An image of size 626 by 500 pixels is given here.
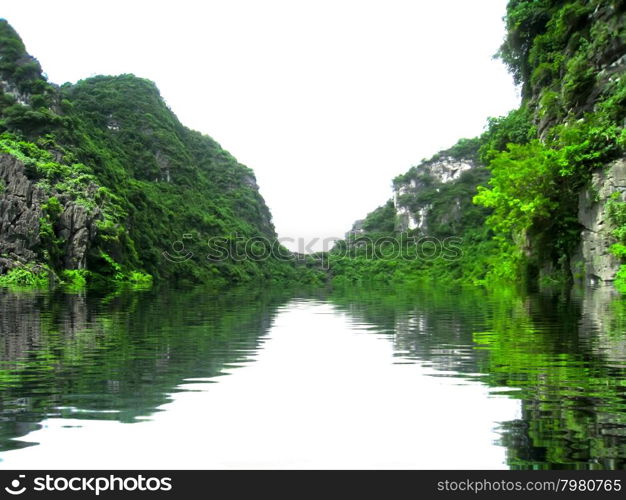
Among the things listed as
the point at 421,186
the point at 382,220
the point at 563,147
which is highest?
the point at 421,186

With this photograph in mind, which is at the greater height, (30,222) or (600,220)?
(30,222)

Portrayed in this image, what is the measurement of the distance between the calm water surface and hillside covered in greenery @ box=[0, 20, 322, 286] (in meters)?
42.9

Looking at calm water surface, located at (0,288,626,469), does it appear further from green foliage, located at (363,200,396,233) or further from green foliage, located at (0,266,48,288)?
green foliage, located at (363,200,396,233)

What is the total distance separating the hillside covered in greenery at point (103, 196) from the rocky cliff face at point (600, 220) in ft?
136

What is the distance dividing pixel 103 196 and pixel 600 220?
55.6 metres

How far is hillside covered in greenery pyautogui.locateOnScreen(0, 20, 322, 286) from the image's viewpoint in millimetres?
54406

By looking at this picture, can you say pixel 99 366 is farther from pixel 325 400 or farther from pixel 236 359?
pixel 325 400

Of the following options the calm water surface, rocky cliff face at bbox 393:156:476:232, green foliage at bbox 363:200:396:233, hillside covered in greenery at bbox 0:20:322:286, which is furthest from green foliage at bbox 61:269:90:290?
green foliage at bbox 363:200:396:233

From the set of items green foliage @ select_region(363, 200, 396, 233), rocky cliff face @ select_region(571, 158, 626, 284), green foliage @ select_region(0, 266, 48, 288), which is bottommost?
green foliage @ select_region(0, 266, 48, 288)

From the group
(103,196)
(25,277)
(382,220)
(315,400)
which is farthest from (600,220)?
(382,220)

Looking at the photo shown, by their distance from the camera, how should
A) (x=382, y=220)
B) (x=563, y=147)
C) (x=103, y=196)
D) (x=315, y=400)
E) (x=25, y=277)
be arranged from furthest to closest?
(x=382, y=220) < (x=103, y=196) < (x=25, y=277) < (x=563, y=147) < (x=315, y=400)

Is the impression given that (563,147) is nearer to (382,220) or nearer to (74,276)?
(74,276)

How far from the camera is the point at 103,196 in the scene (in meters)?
67.1

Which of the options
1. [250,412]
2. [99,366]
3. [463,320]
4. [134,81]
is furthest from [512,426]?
[134,81]
